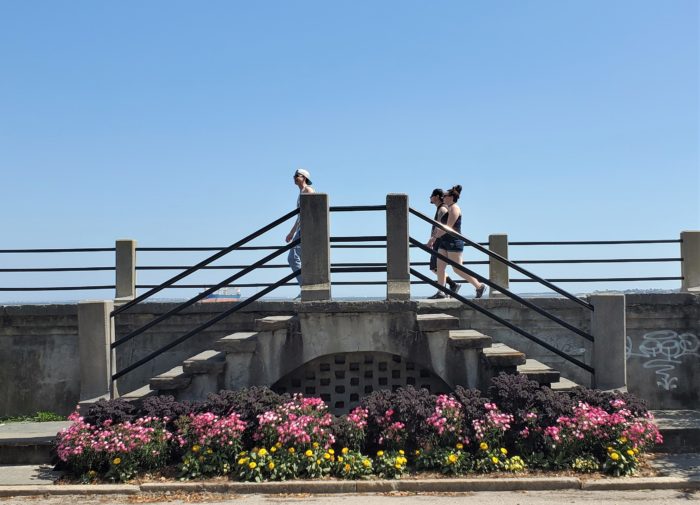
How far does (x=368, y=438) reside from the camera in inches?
310

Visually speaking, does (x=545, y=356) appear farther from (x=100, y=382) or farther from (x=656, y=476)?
(x=100, y=382)

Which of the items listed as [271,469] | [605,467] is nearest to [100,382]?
[271,469]

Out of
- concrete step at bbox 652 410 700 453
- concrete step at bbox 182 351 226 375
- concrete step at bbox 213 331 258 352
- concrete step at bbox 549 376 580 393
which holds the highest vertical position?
concrete step at bbox 213 331 258 352

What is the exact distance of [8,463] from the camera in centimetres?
840

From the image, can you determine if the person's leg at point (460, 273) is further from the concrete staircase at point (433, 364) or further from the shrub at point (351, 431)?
the shrub at point (351, 431)

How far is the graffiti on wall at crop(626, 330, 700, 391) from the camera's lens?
36.3 ft

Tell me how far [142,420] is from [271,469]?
168 centimetres

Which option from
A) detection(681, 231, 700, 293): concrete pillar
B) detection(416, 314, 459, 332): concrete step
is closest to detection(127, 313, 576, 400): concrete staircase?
detection(416, 314, 459, 332): concrete step

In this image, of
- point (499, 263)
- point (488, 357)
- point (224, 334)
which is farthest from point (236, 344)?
point (499, 263)

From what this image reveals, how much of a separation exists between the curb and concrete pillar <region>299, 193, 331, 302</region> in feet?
8.82

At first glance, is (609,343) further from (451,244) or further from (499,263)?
(499,263)

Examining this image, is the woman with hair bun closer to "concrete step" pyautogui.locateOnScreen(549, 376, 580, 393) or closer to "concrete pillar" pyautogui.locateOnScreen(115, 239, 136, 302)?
"concrete step" pyautogui.locateOnScreen(549, 376, 580, 393)

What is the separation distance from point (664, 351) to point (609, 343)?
115 inches

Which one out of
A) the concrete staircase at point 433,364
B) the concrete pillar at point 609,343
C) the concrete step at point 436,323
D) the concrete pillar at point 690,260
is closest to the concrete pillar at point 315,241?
the concrete staircase at point 433,364
